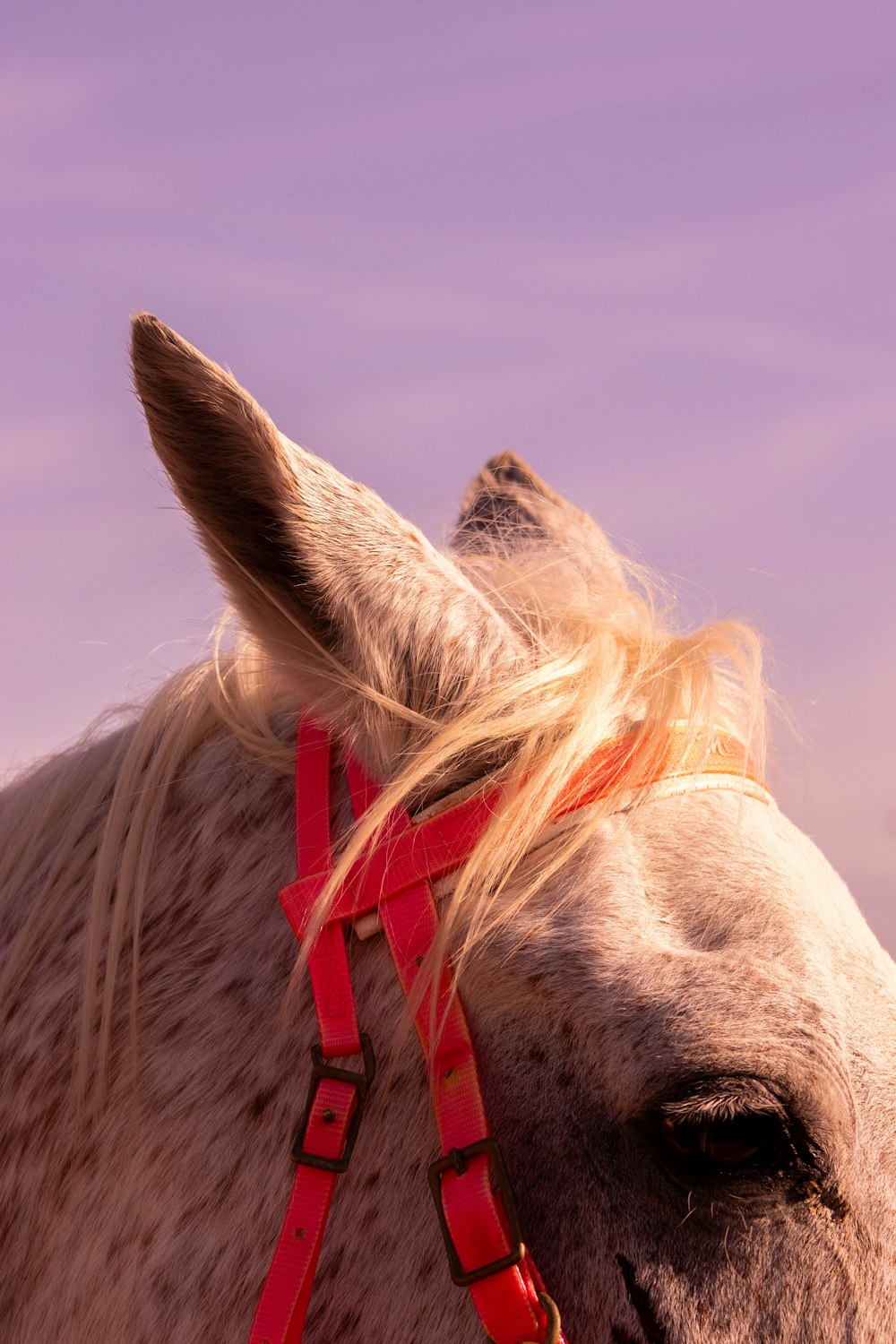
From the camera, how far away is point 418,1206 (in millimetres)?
→ 1747

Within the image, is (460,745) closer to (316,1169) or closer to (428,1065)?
(428,1065)

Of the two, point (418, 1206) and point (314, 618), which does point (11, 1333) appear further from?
point (314, 618)

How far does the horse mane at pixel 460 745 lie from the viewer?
1857mm

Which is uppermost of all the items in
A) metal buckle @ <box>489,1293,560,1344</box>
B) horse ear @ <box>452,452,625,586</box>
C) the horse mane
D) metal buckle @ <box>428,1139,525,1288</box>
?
horse ear @ <box>452,452,625,586</box>

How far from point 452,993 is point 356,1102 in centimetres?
24

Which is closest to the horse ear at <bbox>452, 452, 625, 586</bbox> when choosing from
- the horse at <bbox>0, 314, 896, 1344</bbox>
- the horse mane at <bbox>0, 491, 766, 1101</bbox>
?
the horse mane at <bbox>0, 491, 766, 1101</bbox>

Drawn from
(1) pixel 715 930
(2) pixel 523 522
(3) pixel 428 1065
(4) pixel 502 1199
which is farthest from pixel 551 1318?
(2) pixel 523 522

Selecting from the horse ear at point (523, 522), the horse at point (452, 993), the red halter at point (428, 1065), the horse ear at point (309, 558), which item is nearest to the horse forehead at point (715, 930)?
the horse at point (452, 993)

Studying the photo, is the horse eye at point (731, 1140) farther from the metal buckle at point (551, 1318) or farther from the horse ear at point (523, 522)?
the horse ear at point (523, 522)

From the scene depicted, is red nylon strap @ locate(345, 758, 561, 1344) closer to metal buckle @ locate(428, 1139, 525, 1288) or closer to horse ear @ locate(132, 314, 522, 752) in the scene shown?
metal buckle @ locate(428, 1139, 525, 1288)

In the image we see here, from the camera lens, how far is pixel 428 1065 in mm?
1775

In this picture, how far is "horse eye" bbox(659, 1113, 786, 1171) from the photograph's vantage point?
5.32 ft

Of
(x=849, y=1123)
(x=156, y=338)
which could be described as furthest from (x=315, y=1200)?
(x=156, y=338)

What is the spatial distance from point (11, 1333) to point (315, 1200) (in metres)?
0.71
